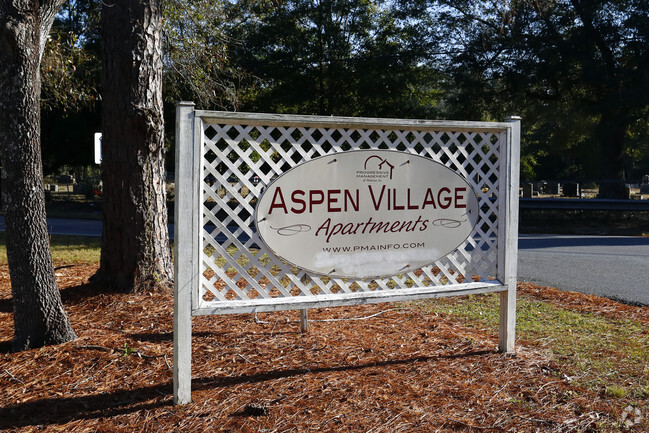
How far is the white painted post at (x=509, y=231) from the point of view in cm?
434

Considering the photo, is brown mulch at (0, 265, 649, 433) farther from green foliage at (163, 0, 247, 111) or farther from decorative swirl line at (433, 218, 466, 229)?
green foliage at (163, 0, 247, 111)

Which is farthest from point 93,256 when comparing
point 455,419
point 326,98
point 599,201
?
point 599,201

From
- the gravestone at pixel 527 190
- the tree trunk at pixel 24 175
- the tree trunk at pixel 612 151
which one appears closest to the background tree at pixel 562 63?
the tree trunk at pixel 612 151

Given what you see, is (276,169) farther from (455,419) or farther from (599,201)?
(599,201)

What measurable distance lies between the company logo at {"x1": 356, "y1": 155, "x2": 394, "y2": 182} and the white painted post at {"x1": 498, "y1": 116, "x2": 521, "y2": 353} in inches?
36.1

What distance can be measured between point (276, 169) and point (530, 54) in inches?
685

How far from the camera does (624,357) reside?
4469 millimetres

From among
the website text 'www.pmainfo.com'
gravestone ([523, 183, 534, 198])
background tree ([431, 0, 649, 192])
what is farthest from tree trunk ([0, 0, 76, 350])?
gravestone ([523, 183, 534, 198])

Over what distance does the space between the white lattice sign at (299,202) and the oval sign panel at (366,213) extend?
0.04m

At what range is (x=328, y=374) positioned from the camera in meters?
3.94

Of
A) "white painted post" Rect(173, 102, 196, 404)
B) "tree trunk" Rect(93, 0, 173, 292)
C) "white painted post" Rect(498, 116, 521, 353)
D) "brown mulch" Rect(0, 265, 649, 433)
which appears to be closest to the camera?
"brown mulch" Rect(0, 265, 649, 433)

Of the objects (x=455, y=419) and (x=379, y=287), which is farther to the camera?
(x=379, y=287)

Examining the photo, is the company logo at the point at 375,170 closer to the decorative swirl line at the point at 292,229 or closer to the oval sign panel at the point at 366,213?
the oval sign panel at the point at 366,213

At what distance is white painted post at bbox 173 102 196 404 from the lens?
11.1 ft
